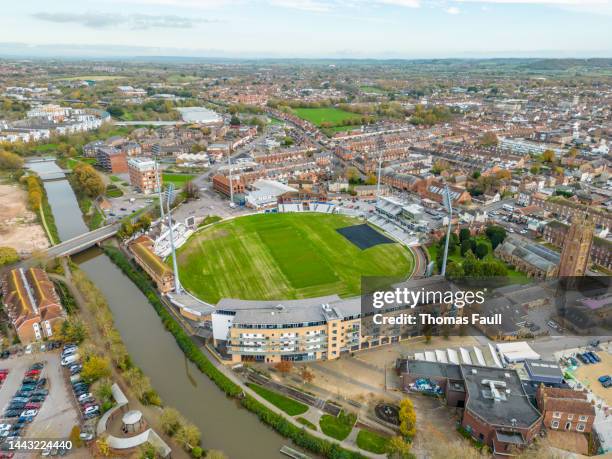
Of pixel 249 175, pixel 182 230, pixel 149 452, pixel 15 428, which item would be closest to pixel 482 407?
pixel 149 452

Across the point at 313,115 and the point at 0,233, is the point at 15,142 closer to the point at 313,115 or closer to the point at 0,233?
the point at 0,233

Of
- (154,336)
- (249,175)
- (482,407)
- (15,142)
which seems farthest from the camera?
(15,142)

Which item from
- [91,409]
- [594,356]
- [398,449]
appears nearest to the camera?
[398,449]

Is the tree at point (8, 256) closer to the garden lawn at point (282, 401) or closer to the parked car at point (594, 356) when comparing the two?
the garden lawn at point (282, 401)

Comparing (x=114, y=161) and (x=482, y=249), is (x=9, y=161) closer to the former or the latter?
(x=114, y=161)

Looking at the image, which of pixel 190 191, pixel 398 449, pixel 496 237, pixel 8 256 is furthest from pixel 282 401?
pixel 190 191

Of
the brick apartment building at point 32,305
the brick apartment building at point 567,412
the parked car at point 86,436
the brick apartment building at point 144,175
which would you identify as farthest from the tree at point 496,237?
the brick apartment building at point 144,175
